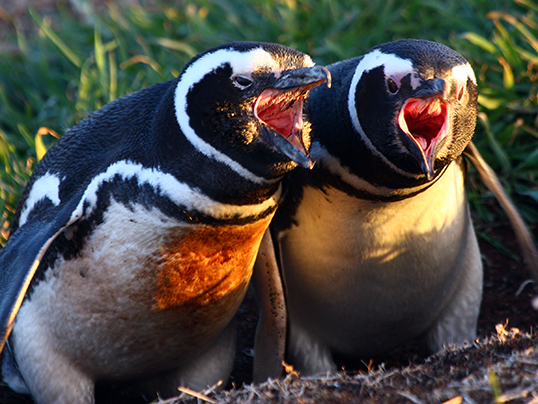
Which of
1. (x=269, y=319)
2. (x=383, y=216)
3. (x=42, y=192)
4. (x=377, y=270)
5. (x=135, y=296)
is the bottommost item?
(x=269, y=319)

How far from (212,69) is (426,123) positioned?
633 millimetres

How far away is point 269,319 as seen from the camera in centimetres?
241

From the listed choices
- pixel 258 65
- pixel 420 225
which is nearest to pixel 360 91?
pixel 258 65

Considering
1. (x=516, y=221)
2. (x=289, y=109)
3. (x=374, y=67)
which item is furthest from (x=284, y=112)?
(x=516, y=221)

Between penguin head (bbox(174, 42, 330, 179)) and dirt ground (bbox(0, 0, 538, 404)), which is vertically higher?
penguin head (bbox(174, 42, 330, 179))

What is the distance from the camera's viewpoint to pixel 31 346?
2.18m

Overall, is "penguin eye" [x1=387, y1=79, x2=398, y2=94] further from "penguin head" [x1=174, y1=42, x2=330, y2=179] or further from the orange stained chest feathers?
the orange stained chest feathers

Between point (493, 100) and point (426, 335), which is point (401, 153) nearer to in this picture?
point (426, 335)

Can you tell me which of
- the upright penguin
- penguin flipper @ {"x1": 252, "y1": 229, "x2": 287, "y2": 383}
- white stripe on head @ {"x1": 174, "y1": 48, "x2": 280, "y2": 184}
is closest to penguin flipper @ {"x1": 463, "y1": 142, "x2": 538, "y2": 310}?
the upright penguin

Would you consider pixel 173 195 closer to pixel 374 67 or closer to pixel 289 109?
pixel 289 109

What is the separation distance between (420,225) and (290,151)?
716 mm

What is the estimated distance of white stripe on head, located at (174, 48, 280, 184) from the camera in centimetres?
179

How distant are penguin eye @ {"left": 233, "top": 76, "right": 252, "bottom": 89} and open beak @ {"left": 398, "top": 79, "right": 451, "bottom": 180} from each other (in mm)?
414

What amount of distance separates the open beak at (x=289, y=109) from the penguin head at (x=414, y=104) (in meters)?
0.21
